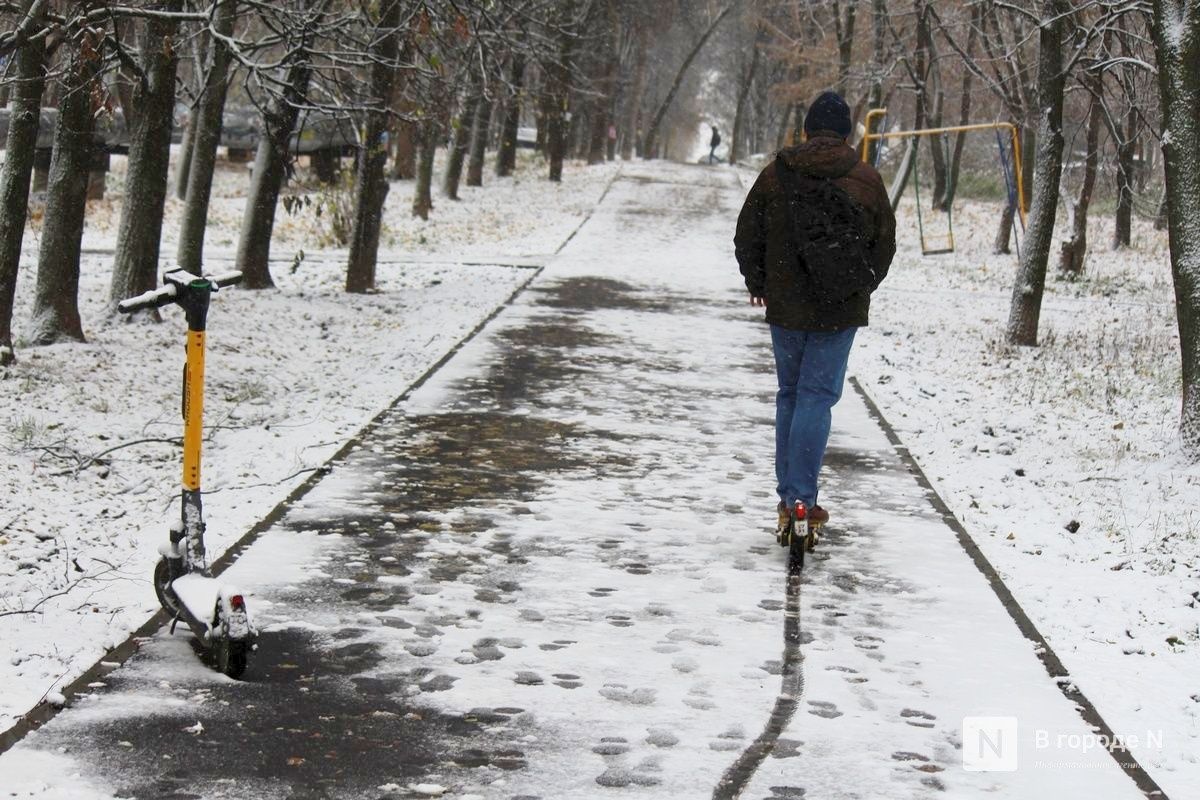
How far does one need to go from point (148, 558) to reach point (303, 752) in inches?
101

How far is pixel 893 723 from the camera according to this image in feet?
16.2

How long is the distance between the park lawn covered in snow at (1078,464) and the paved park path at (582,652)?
14.3 inches

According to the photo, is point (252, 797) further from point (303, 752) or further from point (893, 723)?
point (893, 723)

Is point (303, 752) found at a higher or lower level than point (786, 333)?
lower

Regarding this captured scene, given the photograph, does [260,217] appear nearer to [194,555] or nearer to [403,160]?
[194,555]

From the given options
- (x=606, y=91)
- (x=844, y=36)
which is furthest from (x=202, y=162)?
(x=606, y=91)

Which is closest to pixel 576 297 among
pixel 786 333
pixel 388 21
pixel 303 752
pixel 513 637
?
pixel 388 21

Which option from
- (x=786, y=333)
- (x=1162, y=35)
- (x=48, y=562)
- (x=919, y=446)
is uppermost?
(x=1162, y=35)

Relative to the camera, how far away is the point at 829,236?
6676mm

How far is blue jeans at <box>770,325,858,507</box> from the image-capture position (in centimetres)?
683

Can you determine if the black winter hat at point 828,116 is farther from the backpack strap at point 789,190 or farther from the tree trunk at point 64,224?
the tree trunk at point 64,224

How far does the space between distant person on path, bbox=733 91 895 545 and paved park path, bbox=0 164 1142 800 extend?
694 millimetres

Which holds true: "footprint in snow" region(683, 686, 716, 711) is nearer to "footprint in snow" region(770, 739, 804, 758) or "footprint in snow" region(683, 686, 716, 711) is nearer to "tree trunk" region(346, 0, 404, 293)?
"footprint in snow" region(770, 739, 804, 758)

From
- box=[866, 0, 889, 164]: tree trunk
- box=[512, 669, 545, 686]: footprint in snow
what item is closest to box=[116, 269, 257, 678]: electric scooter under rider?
box=[512, 669, 545, 686]: footprint in snow
